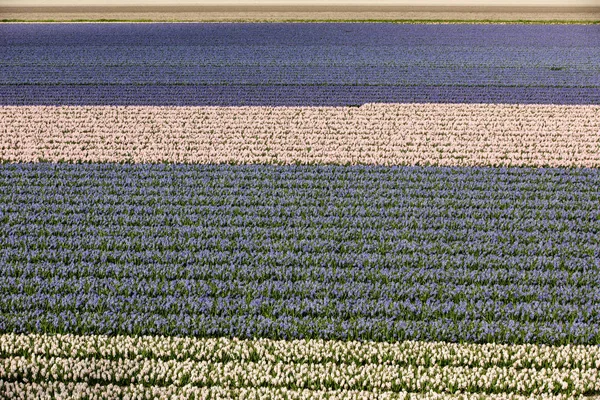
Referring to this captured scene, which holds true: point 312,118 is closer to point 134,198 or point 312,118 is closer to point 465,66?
point 134,198

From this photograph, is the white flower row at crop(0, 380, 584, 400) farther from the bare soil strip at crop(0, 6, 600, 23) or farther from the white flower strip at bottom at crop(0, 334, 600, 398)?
the bare soil strip at crop(0, 6, 600, 23)

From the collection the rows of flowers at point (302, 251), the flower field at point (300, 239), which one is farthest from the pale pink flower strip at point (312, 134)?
the rows of flowers at point (302, 251)

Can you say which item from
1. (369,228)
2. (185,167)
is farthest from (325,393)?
(185,167)

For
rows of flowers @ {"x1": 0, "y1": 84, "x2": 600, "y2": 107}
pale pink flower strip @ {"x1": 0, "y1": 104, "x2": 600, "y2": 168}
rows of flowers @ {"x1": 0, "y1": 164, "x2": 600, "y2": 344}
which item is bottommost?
rows of flowers @ {"x1": 0, "y1": 164, "x2": 600, "y2": 344}

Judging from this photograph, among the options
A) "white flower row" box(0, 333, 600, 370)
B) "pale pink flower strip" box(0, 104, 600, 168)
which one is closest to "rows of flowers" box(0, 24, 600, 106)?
"pale pink flower strip" box(0, 104, 600, 168)

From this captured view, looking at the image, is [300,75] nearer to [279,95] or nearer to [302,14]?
[279,95]

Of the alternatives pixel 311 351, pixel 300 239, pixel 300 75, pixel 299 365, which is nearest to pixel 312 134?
pixel 300 239
